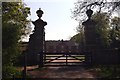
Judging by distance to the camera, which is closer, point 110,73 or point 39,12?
point 110,73

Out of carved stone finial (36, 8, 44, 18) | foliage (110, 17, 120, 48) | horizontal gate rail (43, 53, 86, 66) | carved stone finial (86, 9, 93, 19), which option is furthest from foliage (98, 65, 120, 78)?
foliage (110, 17, 120, 48)

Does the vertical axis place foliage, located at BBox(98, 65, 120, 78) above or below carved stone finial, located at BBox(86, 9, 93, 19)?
below

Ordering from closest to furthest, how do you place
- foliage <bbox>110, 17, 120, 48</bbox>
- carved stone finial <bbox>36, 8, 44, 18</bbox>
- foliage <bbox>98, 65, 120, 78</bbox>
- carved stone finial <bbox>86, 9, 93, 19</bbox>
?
foliage <bbox>98, 65, 120, 78</bbox>
carved stone finial <bbox>36, 8, 44, 18</bbox>
carved stone finial <bbox>86, 9, 93, 19</bbox>
foliage <bbox>110, 17, 120, 48</bbox>

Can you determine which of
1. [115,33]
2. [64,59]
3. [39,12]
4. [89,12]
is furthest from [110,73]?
[115,33]

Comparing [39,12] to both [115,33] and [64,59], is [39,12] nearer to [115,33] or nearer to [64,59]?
[64,59]

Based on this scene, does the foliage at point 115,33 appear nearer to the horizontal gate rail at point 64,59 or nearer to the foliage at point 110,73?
the horizontal gate rail at point 64,59

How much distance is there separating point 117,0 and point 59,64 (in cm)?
Result: 675

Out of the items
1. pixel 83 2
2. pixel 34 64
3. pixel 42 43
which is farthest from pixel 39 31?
pixel 83 2

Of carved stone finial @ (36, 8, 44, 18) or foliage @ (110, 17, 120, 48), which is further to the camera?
foliage @ (110, 17, 120, 48)

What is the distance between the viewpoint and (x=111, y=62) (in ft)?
64.8

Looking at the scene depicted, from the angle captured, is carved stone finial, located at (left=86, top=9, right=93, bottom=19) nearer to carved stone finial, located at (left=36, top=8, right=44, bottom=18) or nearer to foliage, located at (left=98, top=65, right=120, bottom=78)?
carved stone finial, located at (left=36, top=8, right=44, bottom=18)

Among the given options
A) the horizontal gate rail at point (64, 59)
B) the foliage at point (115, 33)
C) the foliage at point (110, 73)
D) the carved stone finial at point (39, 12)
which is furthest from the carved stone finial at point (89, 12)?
the foliage at point (115, 33)

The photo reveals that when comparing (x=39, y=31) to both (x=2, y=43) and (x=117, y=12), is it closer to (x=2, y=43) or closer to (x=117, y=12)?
(x=117, y=12)

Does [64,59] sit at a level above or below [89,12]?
below
